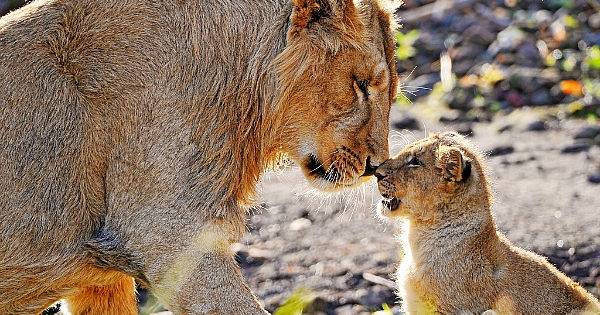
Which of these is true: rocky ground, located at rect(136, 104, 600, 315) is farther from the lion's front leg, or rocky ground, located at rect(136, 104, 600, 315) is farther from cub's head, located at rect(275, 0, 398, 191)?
the lion's front leg

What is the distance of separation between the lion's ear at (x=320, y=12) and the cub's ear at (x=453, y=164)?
0.89 metres

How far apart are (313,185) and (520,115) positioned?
14.8ft

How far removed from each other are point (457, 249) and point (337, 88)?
3.48ft

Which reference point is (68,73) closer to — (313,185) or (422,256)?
(313,185)

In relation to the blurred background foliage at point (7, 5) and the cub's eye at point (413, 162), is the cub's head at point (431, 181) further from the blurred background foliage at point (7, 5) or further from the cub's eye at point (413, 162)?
the blurred background foliage at point (7, 5)

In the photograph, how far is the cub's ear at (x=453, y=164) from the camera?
5.13 meters

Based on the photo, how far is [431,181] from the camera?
525 centimetres

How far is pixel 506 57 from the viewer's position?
10.3m

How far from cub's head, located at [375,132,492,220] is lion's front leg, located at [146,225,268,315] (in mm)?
1068

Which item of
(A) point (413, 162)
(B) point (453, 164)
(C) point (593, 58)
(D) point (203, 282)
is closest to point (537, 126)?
(C) point (593, 58)

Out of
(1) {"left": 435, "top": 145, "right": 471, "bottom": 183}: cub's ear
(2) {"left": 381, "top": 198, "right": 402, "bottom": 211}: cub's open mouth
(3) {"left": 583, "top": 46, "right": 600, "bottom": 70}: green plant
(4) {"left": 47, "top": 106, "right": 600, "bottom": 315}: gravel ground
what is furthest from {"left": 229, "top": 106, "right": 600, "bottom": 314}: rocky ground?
(3) {"left": 583, "top": 46, "right": 600, "bottom": 70}: green plant

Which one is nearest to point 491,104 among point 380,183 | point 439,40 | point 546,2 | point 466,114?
point 466,114

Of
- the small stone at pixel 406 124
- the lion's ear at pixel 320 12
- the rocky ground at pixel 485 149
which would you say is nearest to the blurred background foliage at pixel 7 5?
the rocky ground at pixel 485 149

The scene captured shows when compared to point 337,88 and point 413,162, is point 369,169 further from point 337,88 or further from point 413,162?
point 337,88
